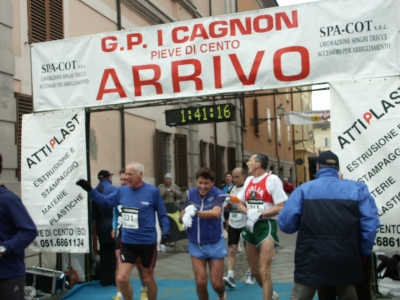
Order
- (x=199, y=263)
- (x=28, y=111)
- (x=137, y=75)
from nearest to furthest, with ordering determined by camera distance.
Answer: (x=199, y=263), (x=137, y=75), (x=28, y=111)

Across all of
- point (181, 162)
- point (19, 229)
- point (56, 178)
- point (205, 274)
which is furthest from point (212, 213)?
point (181, 162)

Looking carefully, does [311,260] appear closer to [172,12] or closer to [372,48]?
[372,48]

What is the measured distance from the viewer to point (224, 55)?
7367 mm

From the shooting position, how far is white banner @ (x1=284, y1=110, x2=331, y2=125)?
19828 mm

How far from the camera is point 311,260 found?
15.3ft

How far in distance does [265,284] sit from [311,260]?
1.94 meters

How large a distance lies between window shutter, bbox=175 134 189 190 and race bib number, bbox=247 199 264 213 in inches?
433

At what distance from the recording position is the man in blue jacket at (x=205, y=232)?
6.39 meters

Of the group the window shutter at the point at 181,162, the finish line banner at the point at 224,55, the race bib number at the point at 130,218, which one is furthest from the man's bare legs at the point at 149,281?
the window shutter at the point at 181,162

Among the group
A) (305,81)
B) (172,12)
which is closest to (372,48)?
(305,81)

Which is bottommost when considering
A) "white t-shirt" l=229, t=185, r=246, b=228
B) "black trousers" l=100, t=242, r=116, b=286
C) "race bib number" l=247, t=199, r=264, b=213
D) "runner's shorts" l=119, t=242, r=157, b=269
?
"black trousers" l=100, t=242, r=116, b=286

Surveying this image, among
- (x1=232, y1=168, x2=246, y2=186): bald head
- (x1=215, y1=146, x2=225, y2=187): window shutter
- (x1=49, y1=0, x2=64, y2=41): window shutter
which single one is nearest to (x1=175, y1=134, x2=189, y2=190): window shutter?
(x1=215, y1=146, x2=225, y2=187): window shutter

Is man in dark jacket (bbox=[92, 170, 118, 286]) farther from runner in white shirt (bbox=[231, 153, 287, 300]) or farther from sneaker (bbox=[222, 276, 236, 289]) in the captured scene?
runner in white shirt (bbox=[231, 153, 287, 300])

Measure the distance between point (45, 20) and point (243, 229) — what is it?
6307 millimetres
